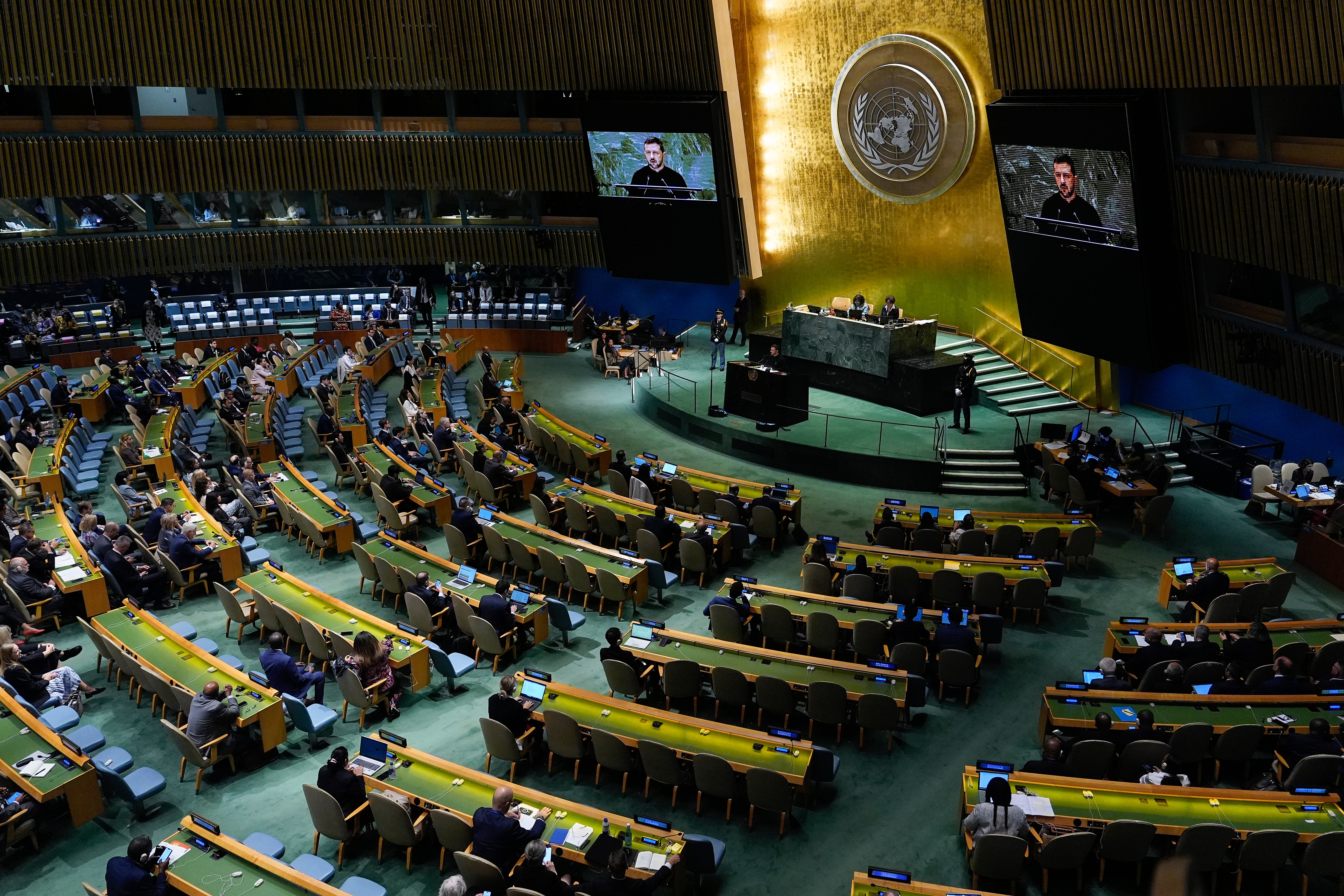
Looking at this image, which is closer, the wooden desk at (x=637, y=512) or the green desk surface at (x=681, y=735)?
the green desk surface at (x=681, y=735)

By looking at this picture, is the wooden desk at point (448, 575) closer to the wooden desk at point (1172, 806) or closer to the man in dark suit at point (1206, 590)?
the wooden desk at point (1172, 806)

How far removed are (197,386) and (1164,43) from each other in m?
19.8

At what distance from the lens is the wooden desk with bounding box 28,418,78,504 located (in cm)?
1659

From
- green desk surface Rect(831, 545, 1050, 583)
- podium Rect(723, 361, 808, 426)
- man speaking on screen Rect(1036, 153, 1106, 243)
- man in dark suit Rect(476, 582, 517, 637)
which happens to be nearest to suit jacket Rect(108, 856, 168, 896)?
man in dark suit Rect(476, 582, 517, 637)

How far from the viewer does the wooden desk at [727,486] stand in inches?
610

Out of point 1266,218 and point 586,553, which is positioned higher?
point 1266,218

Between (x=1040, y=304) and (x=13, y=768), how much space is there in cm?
1689

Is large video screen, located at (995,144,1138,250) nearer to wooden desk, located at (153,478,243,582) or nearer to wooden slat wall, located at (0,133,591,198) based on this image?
wooden slat wall, located at (0,133,591,198)

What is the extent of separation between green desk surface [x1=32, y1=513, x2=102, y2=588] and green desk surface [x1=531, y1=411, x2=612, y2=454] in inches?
317

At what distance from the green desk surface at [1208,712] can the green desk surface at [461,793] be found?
4646 millimetres

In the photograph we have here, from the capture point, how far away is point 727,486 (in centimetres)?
1625

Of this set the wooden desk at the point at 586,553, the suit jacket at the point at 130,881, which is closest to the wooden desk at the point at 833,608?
the wooden desk at the point at 586,553

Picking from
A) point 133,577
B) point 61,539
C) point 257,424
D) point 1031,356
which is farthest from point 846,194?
point 61,539

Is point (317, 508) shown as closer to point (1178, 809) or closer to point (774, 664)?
point (774, 664)
